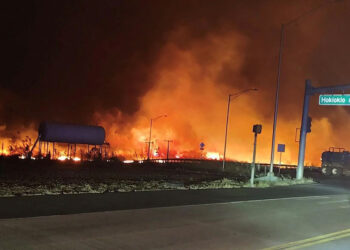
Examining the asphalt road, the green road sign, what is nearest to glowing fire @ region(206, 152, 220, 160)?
the green road sign

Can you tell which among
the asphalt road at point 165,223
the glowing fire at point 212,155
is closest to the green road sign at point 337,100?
the asphalt road at point 165,223

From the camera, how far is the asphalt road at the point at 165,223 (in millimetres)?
8406

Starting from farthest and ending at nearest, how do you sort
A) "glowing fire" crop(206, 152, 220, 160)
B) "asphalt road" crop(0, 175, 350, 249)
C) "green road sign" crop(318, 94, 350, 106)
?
"glowing fire" crop(206, 152, 220, 160) → "green road sign" crop(318, 94, 350, 106) → "asphalt road" crop(0, 175, 350, 249)

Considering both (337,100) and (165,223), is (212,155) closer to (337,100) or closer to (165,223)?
(337,100)

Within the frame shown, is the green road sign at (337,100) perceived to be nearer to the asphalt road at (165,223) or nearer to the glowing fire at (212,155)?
the asphalt road at (165,223)

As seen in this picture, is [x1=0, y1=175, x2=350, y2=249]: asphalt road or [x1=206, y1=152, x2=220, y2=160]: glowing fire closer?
[x1=0, y1=175, x2=350, y2=249]: asphalt road

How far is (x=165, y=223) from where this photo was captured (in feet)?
34.4

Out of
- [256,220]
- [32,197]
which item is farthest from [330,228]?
[32,197]

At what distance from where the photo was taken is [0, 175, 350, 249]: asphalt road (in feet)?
27.6

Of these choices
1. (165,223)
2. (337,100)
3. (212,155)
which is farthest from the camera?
(212,155)

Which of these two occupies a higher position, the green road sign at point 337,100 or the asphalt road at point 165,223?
the green road sign at point 337,100

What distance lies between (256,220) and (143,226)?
131 inches

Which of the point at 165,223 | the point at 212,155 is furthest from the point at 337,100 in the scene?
the point at 212,155

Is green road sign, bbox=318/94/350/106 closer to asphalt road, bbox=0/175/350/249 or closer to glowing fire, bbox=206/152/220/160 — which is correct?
asphalt road, bbox=0/175/350/249
